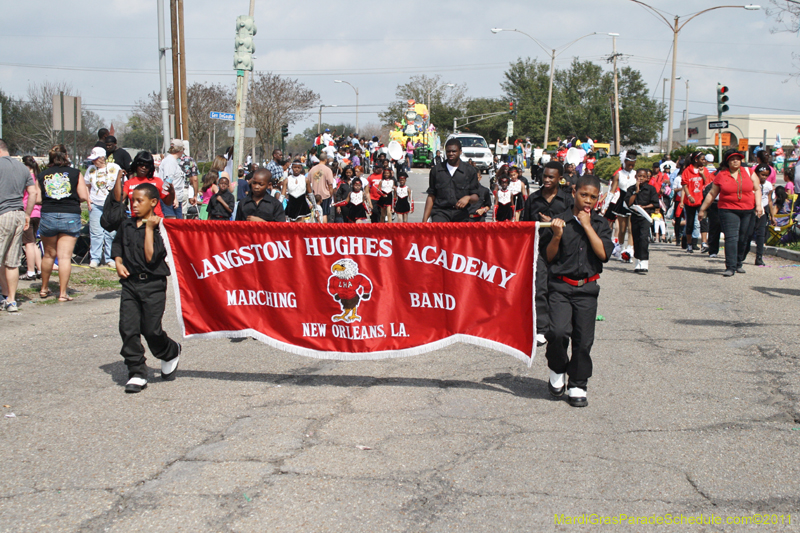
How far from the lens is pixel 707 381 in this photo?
6359 mm

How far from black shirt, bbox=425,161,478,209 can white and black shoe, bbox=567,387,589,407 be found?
406cm

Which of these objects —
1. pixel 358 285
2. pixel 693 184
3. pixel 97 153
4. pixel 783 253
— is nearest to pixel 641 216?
pixel 693 184

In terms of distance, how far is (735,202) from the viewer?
12.3 metres

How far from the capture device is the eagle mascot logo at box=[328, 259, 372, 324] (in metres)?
5.95

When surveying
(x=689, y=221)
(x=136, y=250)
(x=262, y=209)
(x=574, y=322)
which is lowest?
(x=574, y=322)

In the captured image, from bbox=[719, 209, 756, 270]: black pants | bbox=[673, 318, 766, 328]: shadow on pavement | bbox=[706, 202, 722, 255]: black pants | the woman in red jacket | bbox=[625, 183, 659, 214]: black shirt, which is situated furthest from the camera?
bbox=[706, 202, 722, 255]: black pants

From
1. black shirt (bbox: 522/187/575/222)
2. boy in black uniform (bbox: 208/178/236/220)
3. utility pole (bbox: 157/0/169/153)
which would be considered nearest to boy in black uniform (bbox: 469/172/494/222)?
black shirt (bbox: 522/187/575/222)

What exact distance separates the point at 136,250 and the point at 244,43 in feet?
33.3

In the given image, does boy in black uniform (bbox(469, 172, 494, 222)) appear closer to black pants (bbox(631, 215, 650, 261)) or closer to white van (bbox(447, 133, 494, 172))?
black pants (bbox(631, 215, 650, 261))

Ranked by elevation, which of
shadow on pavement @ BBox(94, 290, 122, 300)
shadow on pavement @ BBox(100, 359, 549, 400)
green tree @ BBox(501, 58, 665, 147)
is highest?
green tree @ BBox(501, 58, 665, 147)

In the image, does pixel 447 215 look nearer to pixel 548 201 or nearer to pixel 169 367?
pixel 548 201

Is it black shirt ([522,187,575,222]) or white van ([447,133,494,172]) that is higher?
white van ([447,133,494,172])

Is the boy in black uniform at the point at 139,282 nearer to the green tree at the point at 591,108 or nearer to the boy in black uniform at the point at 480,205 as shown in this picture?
the boy in black uniform at the point at 480,205

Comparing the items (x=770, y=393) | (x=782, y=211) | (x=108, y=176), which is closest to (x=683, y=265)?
(x=782, y=211)
